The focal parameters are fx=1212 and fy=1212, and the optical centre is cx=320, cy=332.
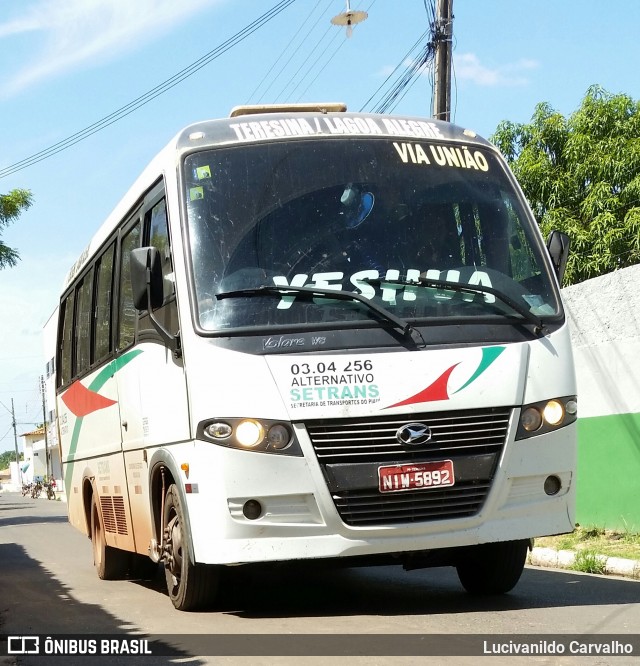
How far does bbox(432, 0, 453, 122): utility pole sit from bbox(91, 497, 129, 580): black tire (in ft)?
24.9

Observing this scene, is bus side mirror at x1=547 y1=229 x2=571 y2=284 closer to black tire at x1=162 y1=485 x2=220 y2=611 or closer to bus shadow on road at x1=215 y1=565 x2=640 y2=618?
bus shadow on road at x1=215 y1=565 x2=640 y2=618

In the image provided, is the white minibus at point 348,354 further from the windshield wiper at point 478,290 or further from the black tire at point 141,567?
the black tire at point 141,567

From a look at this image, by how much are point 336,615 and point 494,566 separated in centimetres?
128

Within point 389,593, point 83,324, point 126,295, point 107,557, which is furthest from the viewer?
point 83,324

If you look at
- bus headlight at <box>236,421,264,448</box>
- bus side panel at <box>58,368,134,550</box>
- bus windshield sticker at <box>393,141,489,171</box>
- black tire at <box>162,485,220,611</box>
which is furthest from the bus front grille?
bus side panel at <box>58,368,134,550</box>

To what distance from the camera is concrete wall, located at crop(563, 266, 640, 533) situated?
11.7 metres

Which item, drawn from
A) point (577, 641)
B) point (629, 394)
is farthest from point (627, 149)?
point (577, 641)

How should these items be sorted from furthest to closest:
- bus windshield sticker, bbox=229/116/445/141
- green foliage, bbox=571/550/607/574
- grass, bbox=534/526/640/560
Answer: grass, bbox=534/526/640/560 → green foliage, bbox=571/550/607/574 → bus windshield sticker, bbox=229/116/445/141

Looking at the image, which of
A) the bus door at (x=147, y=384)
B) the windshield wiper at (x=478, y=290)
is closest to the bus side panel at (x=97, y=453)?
the bus door at (x=147, y=384)

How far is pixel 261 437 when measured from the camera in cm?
674

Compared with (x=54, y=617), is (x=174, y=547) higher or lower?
higher

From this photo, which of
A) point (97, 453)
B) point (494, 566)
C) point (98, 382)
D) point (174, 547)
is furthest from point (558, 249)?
point (97, 453)

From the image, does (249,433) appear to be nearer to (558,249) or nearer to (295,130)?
(295,130)

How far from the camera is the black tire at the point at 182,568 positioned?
7383mm
